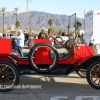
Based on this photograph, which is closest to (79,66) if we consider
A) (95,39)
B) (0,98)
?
(0,98)

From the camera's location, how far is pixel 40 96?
6.59m

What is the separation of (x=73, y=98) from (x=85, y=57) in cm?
147

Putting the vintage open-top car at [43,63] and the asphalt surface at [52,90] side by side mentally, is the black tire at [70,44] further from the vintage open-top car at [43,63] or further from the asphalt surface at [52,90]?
the asphalt surface at [52,90]

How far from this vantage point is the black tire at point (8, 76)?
691 cm

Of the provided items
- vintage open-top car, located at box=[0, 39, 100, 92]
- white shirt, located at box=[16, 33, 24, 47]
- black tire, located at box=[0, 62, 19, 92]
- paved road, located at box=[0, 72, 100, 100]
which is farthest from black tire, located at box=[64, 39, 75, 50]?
white shirt, located at box=[16, 33, 24, 47]

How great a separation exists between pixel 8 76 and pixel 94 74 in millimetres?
2077

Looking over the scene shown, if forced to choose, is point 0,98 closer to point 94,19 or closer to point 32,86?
point 32,86

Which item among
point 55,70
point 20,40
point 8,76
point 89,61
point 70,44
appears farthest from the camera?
point 20,40

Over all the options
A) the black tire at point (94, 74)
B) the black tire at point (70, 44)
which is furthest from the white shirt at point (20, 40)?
the black tire at point (94, 74)

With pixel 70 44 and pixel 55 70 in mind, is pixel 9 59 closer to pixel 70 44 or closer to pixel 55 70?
pixel 55 70

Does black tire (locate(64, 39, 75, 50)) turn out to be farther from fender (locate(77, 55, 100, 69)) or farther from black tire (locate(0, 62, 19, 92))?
black tire (locate(0, 62, 19, 92))

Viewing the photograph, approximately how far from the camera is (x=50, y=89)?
7273mm

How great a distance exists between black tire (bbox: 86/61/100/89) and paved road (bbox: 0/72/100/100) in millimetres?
189

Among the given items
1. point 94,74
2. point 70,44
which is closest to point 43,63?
point 70,44
